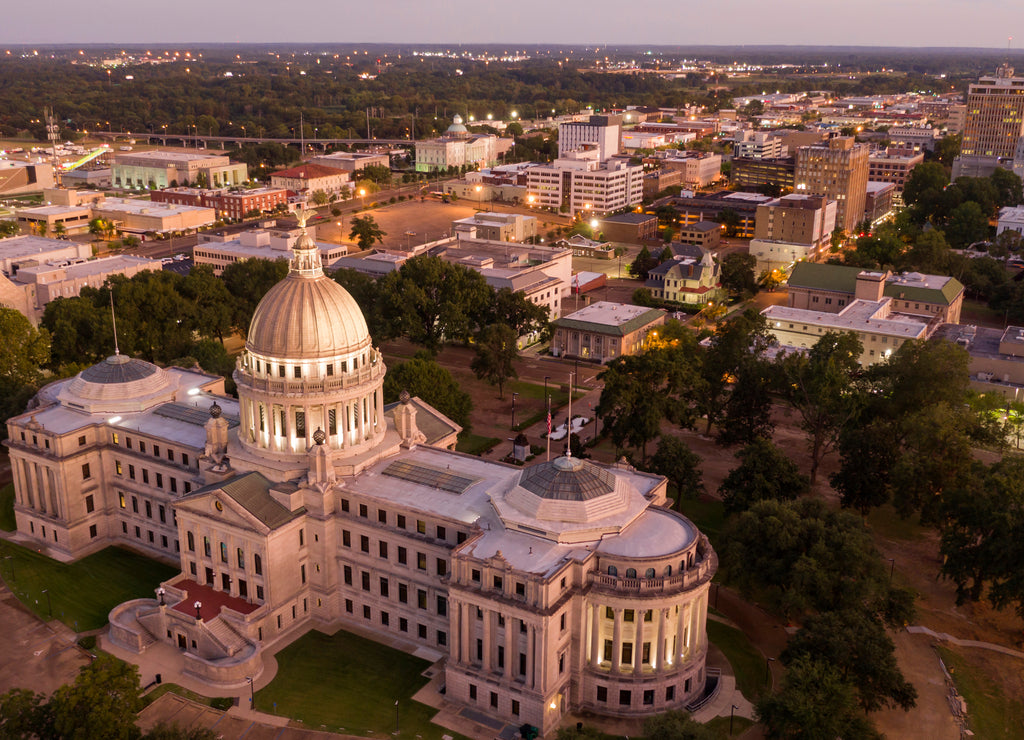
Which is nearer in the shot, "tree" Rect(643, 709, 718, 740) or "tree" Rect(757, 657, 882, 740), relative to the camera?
"tree" Rect(643, 709, 718, 740)

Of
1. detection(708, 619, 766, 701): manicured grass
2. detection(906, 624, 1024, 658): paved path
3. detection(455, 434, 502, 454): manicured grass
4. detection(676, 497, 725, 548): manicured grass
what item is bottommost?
detection(906, 624, 1024, 658): paved path

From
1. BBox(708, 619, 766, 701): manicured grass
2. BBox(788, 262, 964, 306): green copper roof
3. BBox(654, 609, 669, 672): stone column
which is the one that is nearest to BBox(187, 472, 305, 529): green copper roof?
BBox(654, 609, 669, 672): stone column

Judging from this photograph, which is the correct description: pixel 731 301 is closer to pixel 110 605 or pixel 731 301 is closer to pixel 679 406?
pixel 679 406

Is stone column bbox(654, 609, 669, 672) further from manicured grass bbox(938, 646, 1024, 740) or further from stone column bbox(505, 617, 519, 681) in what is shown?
manicured grass bbox(938, 646, 1024, 740)

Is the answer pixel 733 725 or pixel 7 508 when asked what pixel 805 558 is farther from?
pixel 7 508

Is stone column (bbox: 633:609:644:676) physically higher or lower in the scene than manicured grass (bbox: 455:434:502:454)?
higher

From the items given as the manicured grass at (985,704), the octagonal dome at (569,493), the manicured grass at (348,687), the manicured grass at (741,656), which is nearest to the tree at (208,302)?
the manicured grass at (348,687)

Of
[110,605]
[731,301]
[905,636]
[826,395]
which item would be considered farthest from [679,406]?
[731,301]
